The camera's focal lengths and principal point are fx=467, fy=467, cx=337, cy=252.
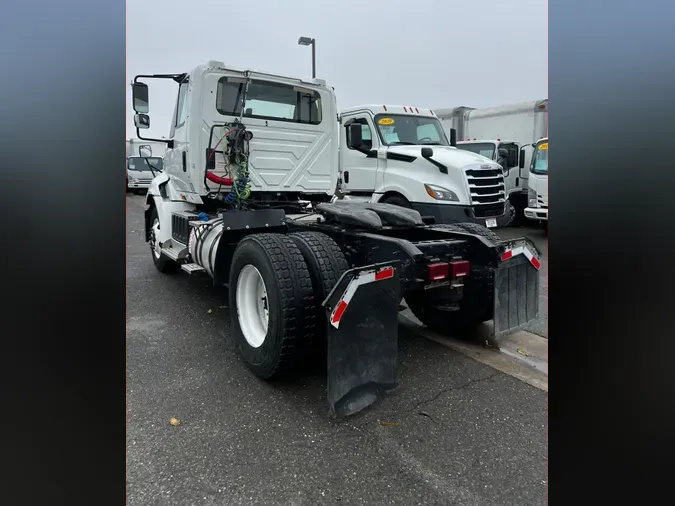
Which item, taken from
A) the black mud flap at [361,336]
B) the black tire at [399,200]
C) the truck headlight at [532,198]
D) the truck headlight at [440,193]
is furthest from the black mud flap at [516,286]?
the truck headlight at [532,198]

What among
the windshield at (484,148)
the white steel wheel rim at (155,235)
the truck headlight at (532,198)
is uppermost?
the windshield at (484,148)

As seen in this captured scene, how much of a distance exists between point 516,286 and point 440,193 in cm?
431

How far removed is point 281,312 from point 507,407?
1.76 meters

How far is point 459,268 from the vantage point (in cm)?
372

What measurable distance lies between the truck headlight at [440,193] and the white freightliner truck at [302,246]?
212cm

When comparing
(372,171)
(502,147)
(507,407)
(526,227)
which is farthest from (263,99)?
(526,227)

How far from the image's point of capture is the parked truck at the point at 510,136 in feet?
43.4

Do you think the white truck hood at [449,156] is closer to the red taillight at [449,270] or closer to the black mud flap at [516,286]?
the black mud flap at [516,286]

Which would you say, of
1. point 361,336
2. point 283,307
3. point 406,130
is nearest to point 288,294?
point 283,307

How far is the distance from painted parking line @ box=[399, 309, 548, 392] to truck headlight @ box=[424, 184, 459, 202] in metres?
3.44

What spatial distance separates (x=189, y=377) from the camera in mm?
3781

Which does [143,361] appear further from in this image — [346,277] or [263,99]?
[263,99]

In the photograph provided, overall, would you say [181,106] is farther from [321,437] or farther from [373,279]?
[321,437]

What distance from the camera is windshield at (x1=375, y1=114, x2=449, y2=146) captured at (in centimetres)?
884
